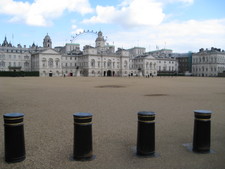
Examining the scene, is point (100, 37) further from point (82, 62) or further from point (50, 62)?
point (50, 62)

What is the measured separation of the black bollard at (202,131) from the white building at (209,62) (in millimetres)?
128113

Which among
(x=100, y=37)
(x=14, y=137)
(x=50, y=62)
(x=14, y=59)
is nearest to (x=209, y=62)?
(x=100, y=37)

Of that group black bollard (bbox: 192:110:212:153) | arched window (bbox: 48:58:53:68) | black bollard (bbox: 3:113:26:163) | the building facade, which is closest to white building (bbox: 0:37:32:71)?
the building facade

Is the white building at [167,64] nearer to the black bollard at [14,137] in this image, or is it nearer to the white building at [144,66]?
the white building at [144,66]

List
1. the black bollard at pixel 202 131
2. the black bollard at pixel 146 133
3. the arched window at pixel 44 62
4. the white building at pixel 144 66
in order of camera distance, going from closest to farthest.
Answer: the black bollard at pixel 146 133, the black bollard at pixel 202 131, the arched window at pixel 44 62, the white building at pixel 144 66

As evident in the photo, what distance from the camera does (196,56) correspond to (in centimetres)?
13162

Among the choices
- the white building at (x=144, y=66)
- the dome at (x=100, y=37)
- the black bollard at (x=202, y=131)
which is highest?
the dome at (x=100, y=37)

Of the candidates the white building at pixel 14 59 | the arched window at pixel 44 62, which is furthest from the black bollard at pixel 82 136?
the white building at pixel 14 59

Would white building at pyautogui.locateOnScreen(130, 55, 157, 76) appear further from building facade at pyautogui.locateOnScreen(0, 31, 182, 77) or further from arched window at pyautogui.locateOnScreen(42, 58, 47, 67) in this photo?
arched window at pyautogui.locateOnScreen(42, 58, 47, 67)

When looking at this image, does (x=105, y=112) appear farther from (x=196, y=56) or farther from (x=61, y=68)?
(x=196, y=56)

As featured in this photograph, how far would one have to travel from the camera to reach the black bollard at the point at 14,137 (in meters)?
5.46

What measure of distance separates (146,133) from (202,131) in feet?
5.48

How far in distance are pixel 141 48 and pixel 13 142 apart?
6438 inches

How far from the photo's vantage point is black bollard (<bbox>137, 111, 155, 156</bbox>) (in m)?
6.03
